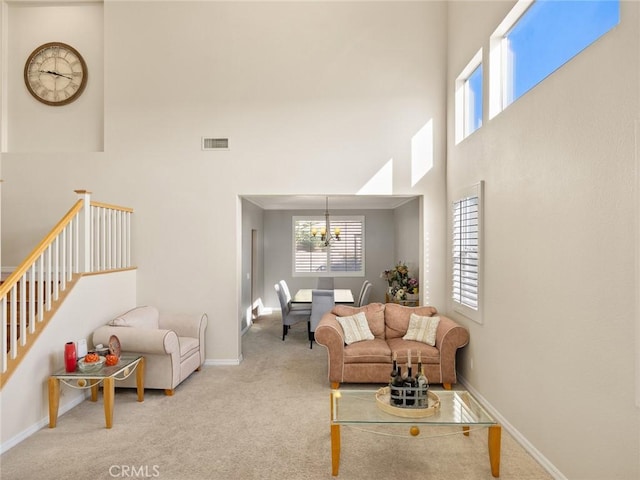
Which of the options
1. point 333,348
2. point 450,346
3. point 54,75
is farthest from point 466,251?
point 54,75

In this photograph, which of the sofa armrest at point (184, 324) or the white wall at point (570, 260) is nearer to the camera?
the white wall at point (570, 260)

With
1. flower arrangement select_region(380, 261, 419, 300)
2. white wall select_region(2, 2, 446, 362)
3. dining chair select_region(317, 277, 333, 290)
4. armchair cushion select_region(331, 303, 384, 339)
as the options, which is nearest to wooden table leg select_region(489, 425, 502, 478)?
armchair cushion select_region(331, 303, 384, 339)

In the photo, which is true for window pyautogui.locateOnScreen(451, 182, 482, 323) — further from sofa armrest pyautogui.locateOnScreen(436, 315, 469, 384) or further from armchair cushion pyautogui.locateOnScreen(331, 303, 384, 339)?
armchair cushion pyautogui.locateOnScreen(331, 303, 384, 339)

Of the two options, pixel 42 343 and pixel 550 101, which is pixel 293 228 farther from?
pixel 550 101

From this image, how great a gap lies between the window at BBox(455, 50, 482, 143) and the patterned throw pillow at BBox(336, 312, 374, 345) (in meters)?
2.52

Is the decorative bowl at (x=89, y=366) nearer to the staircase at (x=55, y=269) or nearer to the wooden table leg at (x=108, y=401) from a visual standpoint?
the wooden table leg at (x=108, y=401)

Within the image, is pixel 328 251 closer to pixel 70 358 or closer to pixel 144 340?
pixel 144 340

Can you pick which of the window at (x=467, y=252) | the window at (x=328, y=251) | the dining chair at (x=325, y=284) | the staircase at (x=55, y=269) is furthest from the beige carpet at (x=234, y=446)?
the window at (x=328, y=251)

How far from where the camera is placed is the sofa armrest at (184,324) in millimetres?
5188

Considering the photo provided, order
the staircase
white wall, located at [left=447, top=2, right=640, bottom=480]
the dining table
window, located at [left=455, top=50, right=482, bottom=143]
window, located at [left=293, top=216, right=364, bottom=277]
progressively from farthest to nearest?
window, located at [left=293, top=216, right=364, bottom=277] < the dining table < window, located at [left=455, top=50, right=482, bottom=143] < the staircase < white wall, located at [left=447, top=2, right=640, bottom=480]

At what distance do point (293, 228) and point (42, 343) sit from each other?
654 cm

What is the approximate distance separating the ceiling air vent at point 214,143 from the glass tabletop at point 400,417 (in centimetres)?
363

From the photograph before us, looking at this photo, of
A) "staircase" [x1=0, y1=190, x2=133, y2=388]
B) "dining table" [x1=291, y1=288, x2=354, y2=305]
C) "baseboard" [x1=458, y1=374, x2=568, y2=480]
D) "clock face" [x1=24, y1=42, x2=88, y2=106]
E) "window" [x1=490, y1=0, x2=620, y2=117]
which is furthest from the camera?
"dining table" [x1=291, y1=288, x2=354, y2=305]

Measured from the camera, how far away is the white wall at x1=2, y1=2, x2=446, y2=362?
18.1ft
